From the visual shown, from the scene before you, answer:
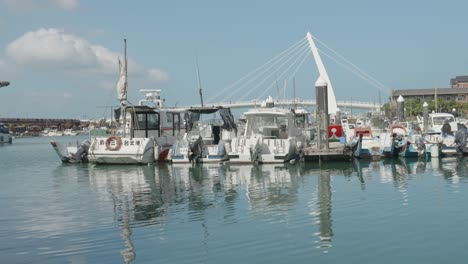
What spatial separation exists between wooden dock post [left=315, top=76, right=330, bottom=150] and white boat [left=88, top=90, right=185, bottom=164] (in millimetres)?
9302

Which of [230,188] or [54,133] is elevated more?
[54,133]

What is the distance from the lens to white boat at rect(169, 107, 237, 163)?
30.2m

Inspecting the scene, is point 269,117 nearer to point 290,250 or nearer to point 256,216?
point 256,216

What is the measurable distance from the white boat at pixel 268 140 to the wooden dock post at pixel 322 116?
4.57 feet

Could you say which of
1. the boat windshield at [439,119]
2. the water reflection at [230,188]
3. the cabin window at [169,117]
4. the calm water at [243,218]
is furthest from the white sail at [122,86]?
the boat windshield at [439,119]

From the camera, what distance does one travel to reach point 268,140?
28.9 meters

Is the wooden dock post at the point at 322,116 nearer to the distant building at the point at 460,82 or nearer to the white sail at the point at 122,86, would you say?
the white sail at the point at 122,86

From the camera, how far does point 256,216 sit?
13.5 metres

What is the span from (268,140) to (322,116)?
11.5 ft

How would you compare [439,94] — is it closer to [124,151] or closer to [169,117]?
[169,117]

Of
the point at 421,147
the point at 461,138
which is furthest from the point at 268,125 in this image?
the point at 461,138

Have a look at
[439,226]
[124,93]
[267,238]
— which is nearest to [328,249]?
[267,238]

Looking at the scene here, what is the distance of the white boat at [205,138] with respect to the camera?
98.9 feet

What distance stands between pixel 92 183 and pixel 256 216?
11341 millimetres
